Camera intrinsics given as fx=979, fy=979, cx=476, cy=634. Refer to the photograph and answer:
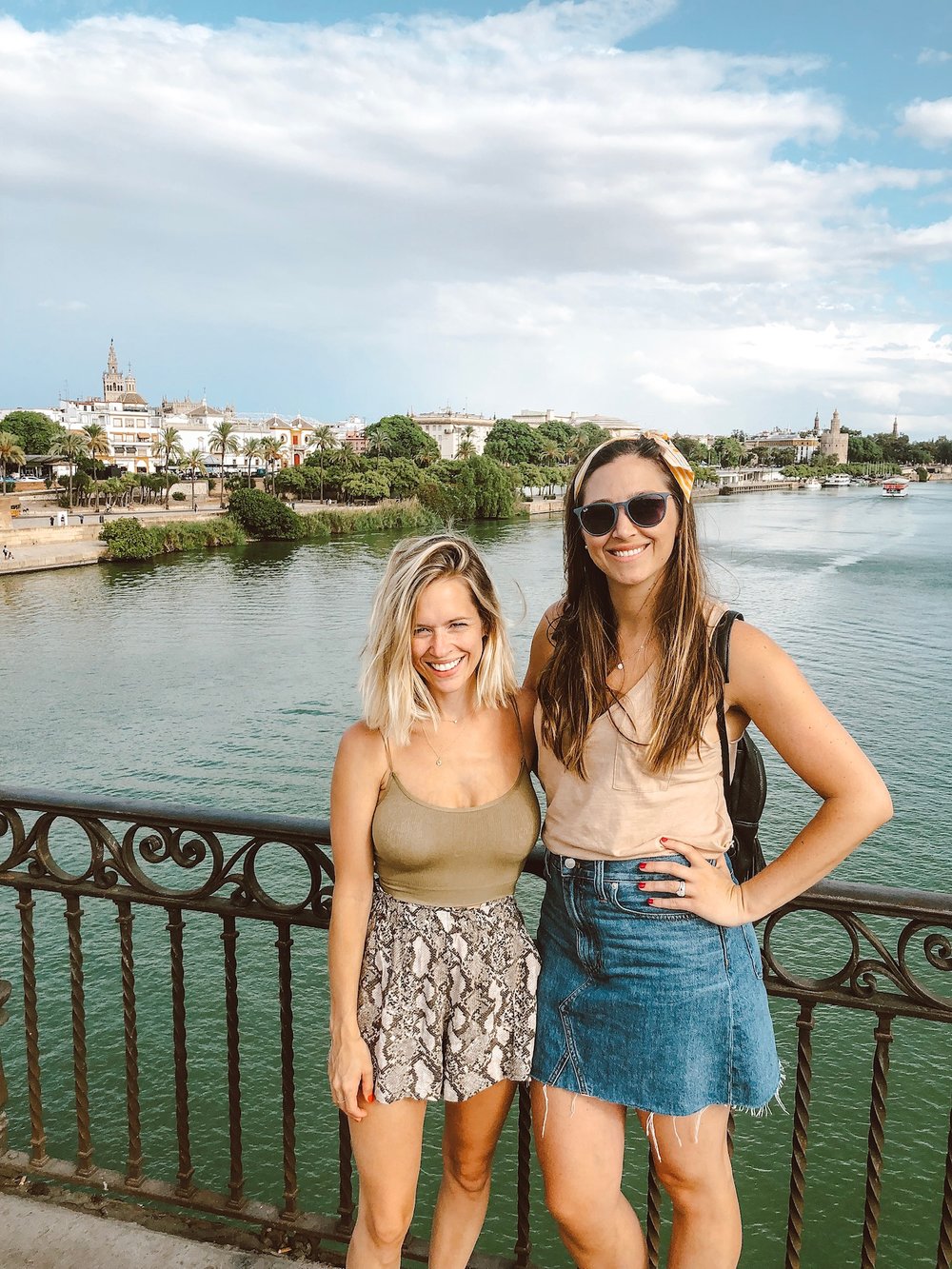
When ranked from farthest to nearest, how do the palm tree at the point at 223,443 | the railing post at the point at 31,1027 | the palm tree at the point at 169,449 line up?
the palm tree at the point at 223,443, the palm tree at the point at 169,449, the railing post at the point at 31,1027

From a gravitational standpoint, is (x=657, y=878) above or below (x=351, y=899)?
above

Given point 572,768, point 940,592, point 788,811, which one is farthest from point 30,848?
point 940,592

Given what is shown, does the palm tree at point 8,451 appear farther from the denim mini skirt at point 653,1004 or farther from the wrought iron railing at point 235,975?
the denim mini skirt at point 653,1004

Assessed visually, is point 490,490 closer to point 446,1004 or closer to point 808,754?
point 446,1004

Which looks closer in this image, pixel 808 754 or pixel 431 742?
pixel 808 754

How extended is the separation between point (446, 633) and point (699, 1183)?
1175 mm

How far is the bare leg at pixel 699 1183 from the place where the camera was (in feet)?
6.17

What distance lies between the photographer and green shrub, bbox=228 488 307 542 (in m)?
55.4

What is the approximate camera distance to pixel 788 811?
1549 centimetres

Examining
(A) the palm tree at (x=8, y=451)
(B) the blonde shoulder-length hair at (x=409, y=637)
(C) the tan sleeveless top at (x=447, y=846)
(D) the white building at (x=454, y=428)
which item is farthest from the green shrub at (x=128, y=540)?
(D) the white building at (x=454, y=428)

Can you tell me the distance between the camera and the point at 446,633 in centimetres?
200

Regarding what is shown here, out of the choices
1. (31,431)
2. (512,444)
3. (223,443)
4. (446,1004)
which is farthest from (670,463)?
(512,444)

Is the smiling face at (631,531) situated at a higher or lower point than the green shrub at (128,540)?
higher

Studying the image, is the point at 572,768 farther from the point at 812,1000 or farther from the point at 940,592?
the point at 940,592
